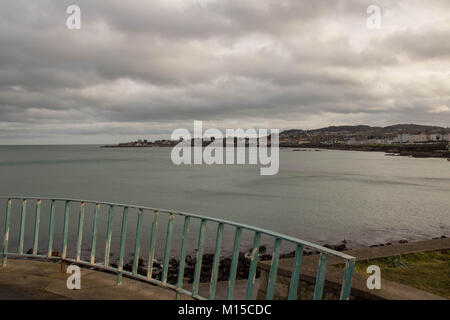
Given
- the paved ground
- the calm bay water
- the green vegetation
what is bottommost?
the calm bay water

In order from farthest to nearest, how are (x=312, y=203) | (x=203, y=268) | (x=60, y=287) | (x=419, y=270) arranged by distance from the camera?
(x=312, y=203), (x=203, y=268), (x=419, y=270), (x=60, y=287)

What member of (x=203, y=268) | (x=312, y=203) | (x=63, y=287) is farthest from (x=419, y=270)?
(x=312, y=203)

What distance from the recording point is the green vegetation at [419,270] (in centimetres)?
634

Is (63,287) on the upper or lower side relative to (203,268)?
upper

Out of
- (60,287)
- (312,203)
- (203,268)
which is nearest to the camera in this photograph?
(60,287)

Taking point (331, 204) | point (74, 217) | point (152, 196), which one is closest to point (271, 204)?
point (331, 204)

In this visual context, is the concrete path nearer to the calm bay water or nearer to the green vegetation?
the green vegetation

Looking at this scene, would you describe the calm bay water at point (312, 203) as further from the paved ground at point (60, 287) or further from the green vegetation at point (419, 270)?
the paved ground at point (60, 287)

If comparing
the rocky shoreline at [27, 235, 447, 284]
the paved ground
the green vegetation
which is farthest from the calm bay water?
the paved ground

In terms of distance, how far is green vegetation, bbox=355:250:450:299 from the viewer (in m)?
6.34

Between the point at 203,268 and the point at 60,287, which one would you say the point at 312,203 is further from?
the point at 60,287

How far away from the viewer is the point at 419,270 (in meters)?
7.20
